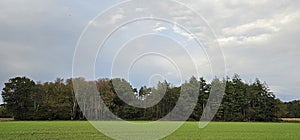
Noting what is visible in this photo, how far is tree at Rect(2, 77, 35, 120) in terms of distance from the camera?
275 feet

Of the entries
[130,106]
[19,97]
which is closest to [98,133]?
[130,106]

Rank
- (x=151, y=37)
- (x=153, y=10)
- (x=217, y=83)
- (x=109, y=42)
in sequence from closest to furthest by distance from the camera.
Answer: (x=109, y=42) < (x=151, y=37) < (x=153, y=10) < (x=217, y=83)

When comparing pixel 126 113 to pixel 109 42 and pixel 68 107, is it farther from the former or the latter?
pixel 109 42

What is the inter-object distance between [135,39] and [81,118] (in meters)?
71.5

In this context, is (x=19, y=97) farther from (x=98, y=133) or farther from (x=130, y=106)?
(x=98, y=133)

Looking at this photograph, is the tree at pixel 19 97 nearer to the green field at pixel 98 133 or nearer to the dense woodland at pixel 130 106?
the dense woodland at pixel 130 106

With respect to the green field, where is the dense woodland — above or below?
above

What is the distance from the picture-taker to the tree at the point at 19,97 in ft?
275

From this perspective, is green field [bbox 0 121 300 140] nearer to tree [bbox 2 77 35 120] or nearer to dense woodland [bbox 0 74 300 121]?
dense woodland [bbox 0 74 300 121]

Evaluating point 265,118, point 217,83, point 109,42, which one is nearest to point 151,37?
point 109,42

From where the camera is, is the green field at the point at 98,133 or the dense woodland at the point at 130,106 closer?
the green field at the point at 98,133

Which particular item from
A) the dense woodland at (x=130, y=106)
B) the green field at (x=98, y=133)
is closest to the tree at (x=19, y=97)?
the dense woodland at (x=130, y=106)

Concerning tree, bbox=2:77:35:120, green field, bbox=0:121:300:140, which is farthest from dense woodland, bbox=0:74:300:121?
green field, bbox=0:121:300:140

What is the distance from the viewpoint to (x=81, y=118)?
284 ft
